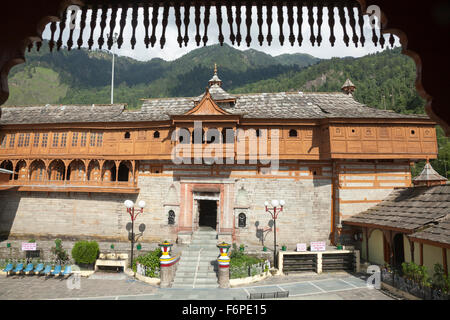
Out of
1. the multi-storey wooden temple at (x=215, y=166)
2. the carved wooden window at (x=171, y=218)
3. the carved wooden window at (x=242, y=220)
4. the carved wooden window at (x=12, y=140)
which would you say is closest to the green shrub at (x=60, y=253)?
the multi-storey wooden temple at (x=215, y=166)

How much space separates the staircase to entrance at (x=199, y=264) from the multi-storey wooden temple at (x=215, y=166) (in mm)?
1120

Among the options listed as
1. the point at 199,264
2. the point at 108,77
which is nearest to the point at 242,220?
the point at 199,264

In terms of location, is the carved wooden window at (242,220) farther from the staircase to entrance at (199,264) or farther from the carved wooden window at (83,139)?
the carved wooden window at (83,139)

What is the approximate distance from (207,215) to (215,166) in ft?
23.0

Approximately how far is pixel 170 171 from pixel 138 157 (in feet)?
9.11

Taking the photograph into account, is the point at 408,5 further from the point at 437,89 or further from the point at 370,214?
the point at 370,214

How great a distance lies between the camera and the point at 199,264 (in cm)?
1620

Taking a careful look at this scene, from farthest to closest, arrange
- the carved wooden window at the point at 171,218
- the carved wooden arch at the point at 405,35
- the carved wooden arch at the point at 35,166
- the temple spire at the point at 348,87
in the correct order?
the temple spire at the point at 348,87 → the carved wooden arch at the point at 35,166 → the carved wooden window at the point at 171,218 → the carved wooden arch at the point at 405,35

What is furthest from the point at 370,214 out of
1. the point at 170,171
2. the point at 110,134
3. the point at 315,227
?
the point at 110,134

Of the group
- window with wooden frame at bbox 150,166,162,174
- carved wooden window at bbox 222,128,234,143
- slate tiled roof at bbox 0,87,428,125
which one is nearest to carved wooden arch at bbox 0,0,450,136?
slate tiled roof at bbox 0,87,428,125

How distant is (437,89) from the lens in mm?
3188

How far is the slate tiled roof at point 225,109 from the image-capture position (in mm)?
20797

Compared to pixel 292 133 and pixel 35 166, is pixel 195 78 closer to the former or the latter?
pixel 35 166

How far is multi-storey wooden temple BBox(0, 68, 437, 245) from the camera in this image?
62.3 ft
